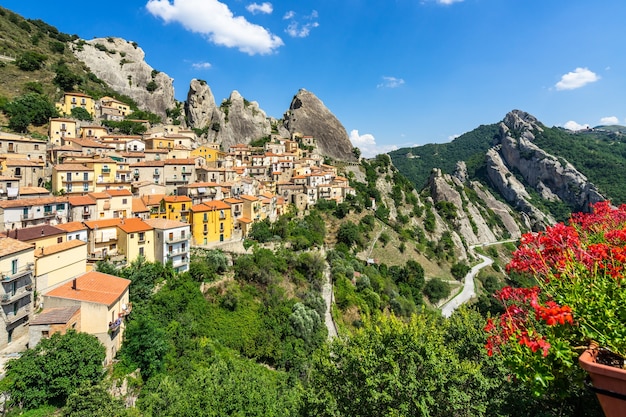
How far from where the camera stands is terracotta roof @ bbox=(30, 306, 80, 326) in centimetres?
1727

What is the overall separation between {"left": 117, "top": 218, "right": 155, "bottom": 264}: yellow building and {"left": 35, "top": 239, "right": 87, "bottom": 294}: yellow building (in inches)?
146

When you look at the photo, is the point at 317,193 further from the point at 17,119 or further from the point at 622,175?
the point at 622,175

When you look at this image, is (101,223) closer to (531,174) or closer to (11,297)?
(11,297)

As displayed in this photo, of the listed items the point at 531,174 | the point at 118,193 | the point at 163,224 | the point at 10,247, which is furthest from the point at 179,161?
the point at 531,174

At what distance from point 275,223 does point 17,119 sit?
4161cm

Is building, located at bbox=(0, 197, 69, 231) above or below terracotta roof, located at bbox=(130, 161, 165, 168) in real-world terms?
below

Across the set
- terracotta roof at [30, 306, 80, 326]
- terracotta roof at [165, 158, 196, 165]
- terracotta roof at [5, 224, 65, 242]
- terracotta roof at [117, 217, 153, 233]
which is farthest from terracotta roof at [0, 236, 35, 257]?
terracotta roof at [165, 158, 196, 165]

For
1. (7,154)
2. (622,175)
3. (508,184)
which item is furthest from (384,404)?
(622,175)

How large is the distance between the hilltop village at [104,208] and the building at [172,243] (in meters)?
0.10

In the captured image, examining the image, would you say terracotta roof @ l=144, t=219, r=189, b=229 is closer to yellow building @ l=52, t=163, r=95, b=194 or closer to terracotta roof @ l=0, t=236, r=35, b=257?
terracotta roof @ l=0, t=236, r=35, b=257

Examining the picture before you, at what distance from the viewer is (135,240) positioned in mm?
Answer: 27531

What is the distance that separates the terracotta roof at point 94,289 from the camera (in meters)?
19.3

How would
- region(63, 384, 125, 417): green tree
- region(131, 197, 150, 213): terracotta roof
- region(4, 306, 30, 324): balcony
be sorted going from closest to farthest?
region(63, 384, 125, 417): green tree < region(4, 306, 30, 324): balcony < region(131, 197, 150, 213): terracotta roof

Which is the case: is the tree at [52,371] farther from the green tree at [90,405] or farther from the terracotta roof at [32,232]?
the terracotta roof at [32,232]
